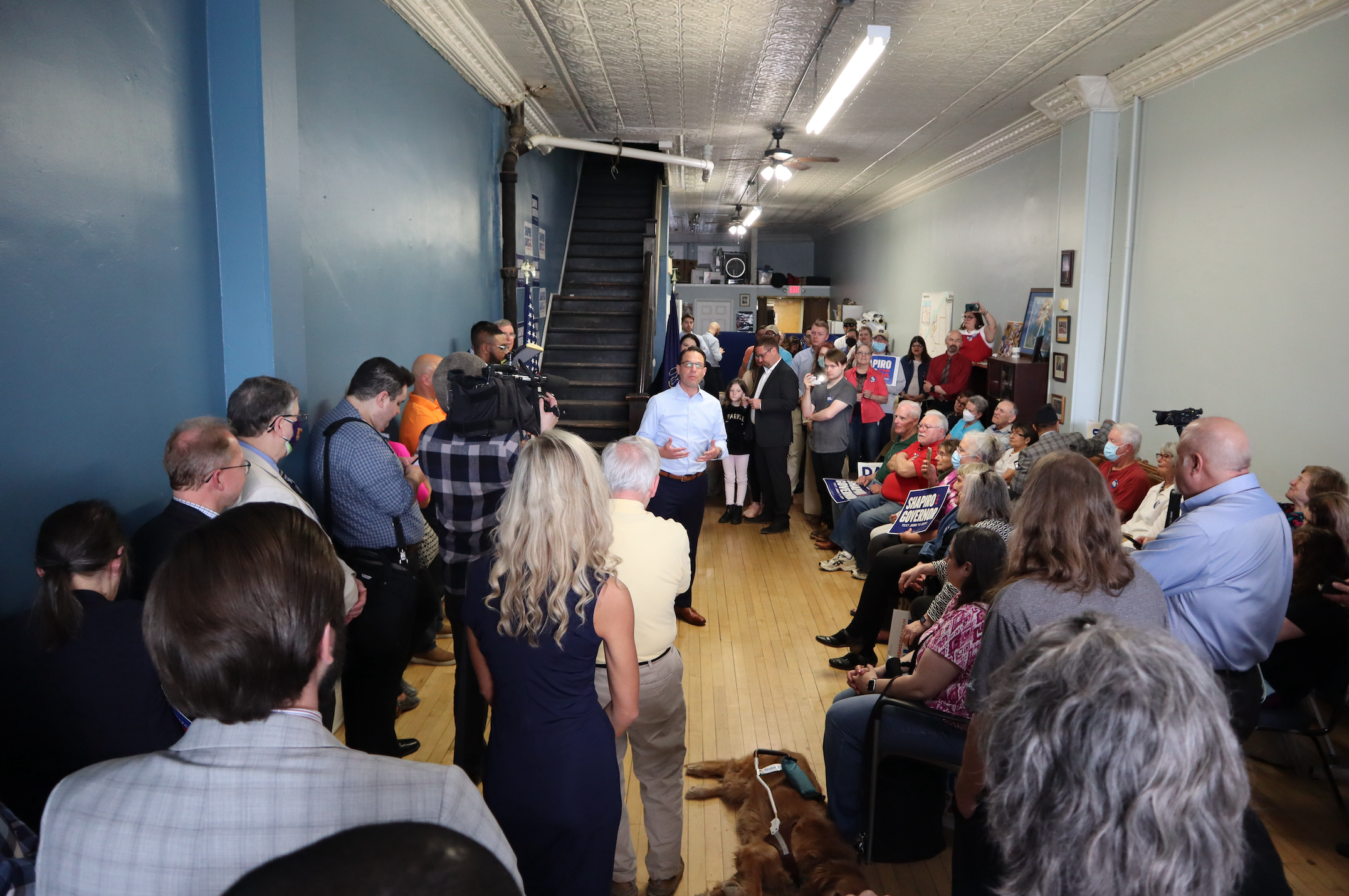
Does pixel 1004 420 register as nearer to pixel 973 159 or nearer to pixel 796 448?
pixel 796 448

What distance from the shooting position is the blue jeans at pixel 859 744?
2.62 meters

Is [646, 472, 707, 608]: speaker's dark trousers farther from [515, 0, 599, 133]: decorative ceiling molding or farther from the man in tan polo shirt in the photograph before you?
[515, 0, 599, 133]: decorative ceiling molding

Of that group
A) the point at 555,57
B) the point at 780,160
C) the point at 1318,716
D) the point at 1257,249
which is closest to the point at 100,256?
the point at 555,57

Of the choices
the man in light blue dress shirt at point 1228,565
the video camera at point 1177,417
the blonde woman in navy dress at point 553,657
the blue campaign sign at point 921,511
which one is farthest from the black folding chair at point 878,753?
the video camera at point 1177,417

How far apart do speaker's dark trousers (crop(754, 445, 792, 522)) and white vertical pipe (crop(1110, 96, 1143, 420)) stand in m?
2.86

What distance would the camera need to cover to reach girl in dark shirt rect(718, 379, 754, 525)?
24.3 feet

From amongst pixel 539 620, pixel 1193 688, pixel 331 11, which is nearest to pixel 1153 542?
pixel 1193 688

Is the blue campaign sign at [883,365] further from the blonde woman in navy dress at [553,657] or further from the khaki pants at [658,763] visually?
the blonde woman in navy dress at [553,657]

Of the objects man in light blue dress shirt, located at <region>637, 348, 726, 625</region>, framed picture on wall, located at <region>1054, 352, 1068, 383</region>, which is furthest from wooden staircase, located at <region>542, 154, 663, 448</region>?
framed picture on wall, located at <region>1054, 352, 1068, 383</region>

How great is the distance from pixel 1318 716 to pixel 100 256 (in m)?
4.83

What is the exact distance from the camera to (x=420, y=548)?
12.0 feet

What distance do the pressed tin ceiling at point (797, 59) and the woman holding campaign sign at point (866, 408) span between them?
2.50m

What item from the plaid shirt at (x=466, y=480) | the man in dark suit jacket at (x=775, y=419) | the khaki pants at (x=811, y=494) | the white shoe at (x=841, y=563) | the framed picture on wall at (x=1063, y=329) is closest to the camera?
the plaid shirt at (x=466, y=480)

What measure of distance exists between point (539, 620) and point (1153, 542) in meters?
2.19
